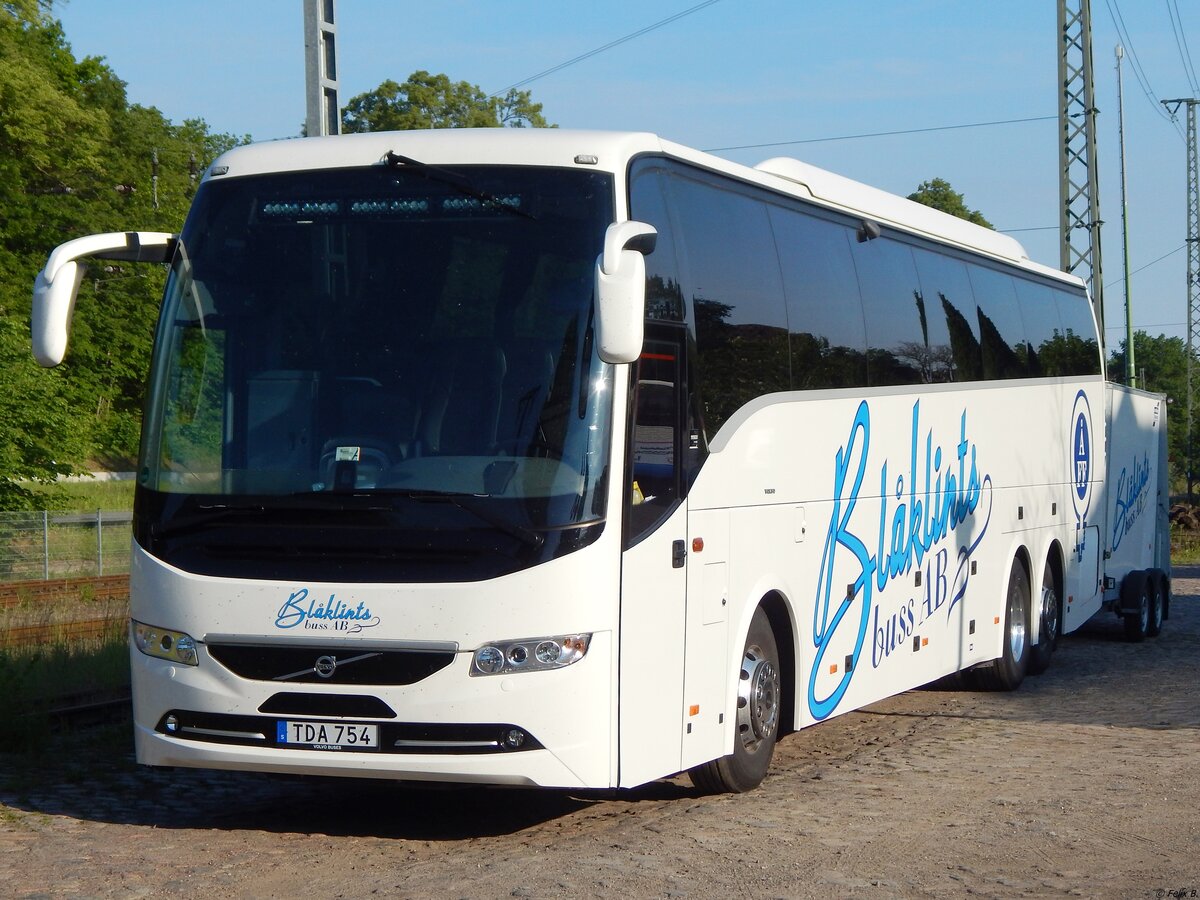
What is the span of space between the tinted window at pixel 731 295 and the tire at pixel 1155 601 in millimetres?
11948

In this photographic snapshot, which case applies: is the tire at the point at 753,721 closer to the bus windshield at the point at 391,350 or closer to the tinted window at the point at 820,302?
the tinted window at the point at 820,302

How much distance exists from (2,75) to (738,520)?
3375 cm

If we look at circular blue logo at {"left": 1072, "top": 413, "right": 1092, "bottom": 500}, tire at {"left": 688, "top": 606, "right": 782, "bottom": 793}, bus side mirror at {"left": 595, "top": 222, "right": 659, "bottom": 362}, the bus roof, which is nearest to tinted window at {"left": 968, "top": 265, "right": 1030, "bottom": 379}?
circular blue logo at {"left": 1072, "top": 413, "right": 1092, "bottom": 500}

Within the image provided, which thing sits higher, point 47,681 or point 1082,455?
point 1082,455

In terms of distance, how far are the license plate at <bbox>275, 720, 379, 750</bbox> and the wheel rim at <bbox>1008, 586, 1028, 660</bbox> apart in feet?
29.3

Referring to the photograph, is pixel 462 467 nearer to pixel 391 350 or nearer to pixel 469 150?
pixel 391 350

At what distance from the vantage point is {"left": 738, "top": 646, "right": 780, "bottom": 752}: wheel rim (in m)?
9.77

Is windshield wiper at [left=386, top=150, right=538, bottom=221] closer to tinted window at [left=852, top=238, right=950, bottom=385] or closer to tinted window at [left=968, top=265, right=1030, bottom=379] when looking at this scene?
tinted window at [left=852, top=238, right=950, bottom=385]

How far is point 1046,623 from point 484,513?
10356 mm

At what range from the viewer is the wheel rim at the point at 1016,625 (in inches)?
621

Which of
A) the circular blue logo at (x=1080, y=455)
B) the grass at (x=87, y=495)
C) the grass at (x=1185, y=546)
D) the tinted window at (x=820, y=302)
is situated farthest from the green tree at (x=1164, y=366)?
the tinted window at (x=820, y=302)

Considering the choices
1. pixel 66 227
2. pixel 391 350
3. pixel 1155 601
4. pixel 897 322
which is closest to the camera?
pixel 391 350

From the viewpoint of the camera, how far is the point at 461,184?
8.71 m

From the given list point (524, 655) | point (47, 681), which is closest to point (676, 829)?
point (524, 655)
